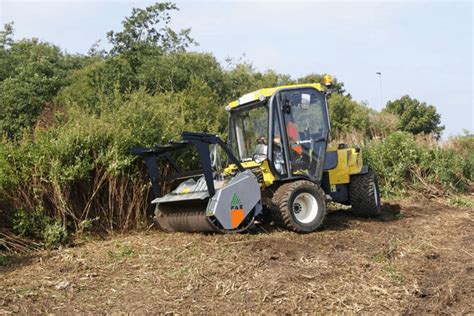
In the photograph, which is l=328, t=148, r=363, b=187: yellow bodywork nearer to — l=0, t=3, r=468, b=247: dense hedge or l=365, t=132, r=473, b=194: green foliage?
l=0, t=3, r=468, b=247: dense hedge

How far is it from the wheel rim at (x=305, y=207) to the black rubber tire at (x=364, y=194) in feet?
5.27

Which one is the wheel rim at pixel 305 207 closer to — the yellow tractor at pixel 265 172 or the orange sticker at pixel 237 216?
the yellow tractor at pixel 265 172

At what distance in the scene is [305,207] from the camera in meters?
8.66

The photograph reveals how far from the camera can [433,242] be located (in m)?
8.09

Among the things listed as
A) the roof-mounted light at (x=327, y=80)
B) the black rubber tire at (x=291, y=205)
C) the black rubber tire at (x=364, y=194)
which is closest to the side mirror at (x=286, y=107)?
the roof-mounted light at (x=327, y=80)

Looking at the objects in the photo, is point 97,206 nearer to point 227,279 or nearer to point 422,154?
point 227,279

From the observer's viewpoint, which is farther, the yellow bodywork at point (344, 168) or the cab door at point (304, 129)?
the yellow bodywork at point (344, 168)

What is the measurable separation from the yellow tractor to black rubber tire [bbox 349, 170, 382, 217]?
18 millimetres

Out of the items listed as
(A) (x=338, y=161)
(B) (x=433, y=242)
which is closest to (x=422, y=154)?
(A) (x=338, y=161)

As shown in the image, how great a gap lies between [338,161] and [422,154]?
20.2 ft

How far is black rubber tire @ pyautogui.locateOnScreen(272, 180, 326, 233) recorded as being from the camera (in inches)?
321

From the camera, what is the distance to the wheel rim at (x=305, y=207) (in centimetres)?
855

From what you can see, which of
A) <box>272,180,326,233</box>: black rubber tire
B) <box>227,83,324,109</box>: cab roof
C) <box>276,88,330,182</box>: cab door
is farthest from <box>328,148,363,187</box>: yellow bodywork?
<box>227,83,324,109</box>: cab roof

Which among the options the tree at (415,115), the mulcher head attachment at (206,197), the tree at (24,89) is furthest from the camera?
the tree at (415,115)
